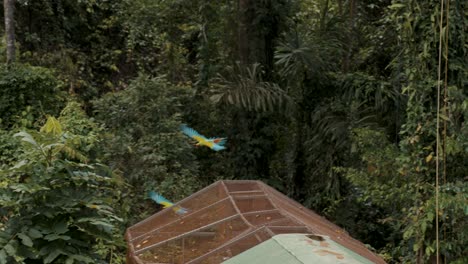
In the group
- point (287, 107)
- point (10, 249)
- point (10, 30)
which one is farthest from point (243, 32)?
point (10, 249)

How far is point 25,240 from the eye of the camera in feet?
9.98

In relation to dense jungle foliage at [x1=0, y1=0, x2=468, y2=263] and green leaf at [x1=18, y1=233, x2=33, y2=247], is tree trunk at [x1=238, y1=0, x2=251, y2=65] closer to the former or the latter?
dense jungle foliage at [x1=0, y1=0, x2=468, y2=263]

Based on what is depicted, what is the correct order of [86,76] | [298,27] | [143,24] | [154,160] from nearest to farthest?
[154,160], [298,27], [143,24], [86,76]

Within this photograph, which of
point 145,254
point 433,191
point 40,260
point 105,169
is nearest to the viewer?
point 40,260

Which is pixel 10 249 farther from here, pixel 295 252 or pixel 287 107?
pixel 287 107

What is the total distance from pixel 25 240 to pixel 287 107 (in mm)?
6389

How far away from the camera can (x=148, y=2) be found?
420 inches

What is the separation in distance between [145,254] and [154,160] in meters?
3.19

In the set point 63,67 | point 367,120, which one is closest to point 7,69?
point 63,67

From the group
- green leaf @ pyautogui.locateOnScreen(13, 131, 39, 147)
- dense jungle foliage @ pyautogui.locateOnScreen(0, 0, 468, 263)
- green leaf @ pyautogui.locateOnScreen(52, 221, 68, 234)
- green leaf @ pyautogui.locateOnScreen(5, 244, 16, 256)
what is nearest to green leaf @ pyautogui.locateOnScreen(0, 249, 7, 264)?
green leaf @ pyautogui.locateOnScreen(5, 244, 16, 256)

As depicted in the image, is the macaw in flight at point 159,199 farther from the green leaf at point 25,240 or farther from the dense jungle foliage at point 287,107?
the green leaf at point 25,240

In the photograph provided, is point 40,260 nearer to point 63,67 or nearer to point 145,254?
point 145,254

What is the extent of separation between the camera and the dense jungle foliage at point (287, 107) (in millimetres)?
5422

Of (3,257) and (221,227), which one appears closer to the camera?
(3,257)
